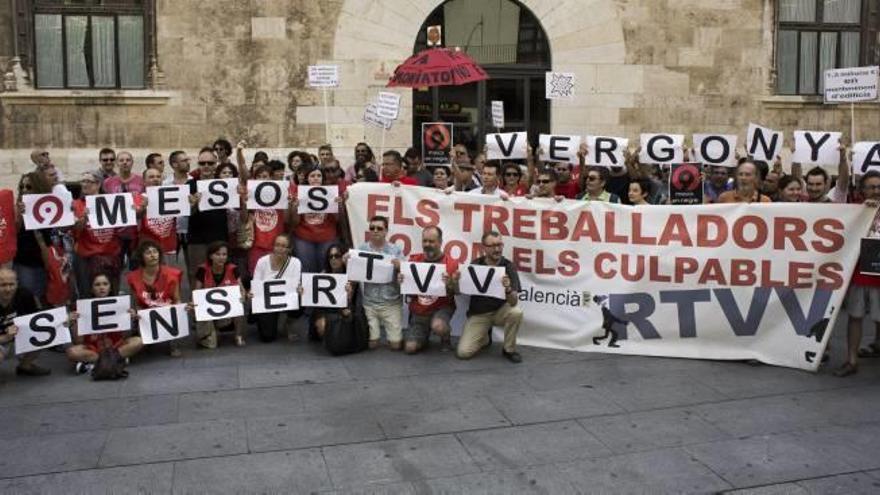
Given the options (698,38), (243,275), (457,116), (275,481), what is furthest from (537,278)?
(698,38)

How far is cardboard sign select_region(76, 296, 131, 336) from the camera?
7367 mm

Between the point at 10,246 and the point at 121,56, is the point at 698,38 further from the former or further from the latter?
the point at 10,246

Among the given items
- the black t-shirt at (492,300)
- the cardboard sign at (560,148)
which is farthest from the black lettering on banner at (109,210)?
the cardboard sign at (560,148)

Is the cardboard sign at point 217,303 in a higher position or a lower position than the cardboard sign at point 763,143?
lower

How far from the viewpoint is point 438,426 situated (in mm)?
6078

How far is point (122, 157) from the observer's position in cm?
916

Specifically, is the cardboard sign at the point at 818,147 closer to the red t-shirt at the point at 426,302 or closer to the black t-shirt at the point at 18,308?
the red t-shirt at the point at 426,302

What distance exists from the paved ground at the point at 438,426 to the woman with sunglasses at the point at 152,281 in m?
0.53

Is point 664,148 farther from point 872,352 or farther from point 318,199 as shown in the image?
point 318,199

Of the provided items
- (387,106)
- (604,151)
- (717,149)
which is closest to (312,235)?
(387,106)

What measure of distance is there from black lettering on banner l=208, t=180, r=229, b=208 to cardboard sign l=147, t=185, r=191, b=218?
280 millimetres

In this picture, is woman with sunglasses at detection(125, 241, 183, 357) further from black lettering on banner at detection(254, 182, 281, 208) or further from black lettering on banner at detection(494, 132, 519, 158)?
black lettering on banner at detection(494, 132, 519, 158)

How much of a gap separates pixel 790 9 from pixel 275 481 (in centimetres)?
1395

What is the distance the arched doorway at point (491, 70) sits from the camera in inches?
583
